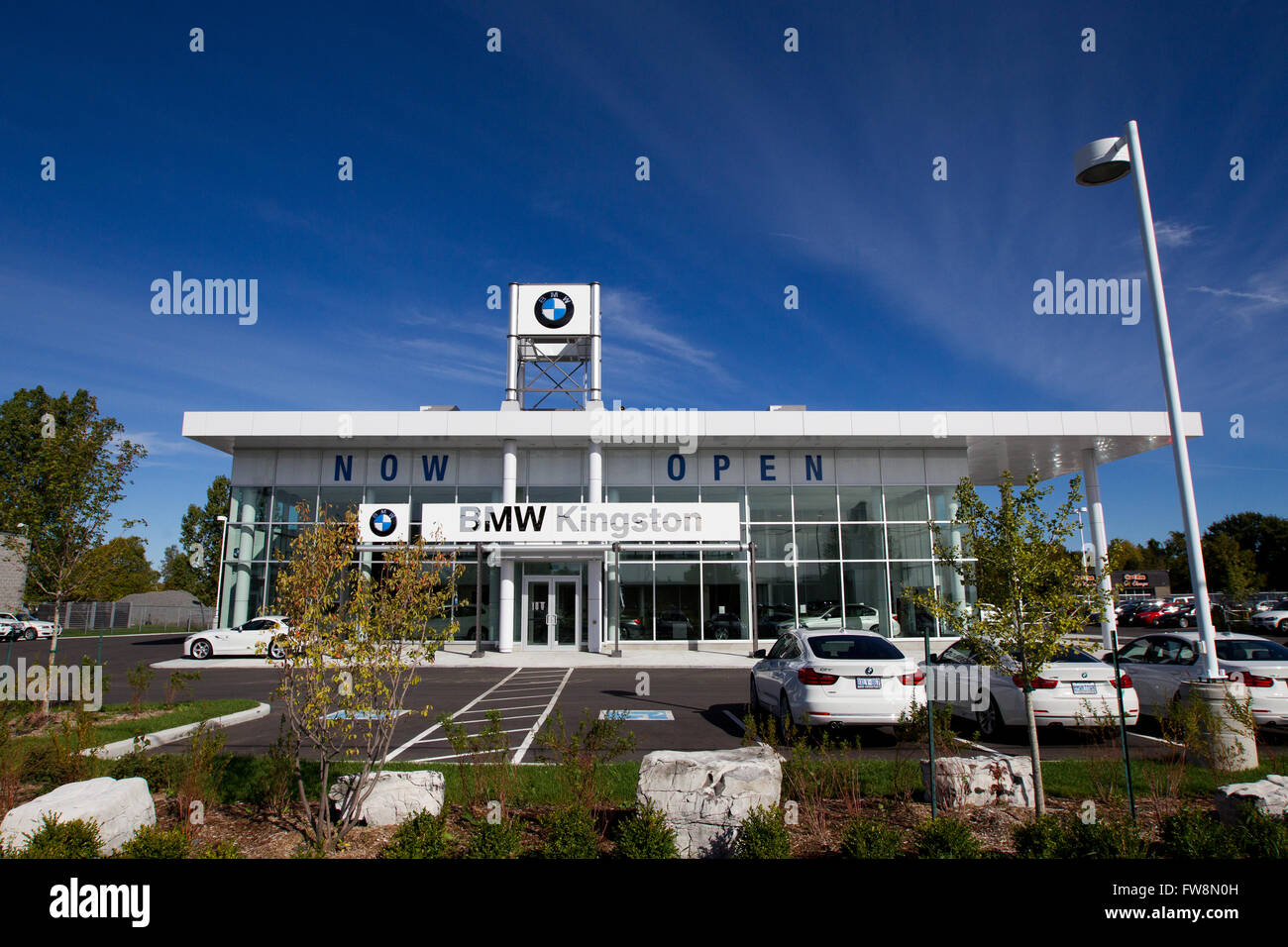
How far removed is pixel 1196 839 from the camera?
16.1 feet

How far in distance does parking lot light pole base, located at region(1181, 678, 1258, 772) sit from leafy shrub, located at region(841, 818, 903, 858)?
17.1 feet

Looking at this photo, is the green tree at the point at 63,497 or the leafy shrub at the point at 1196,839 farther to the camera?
the green tree at the point at 63,497

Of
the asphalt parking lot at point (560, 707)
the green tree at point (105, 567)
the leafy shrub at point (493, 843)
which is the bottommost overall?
the asphalt parking lot at point (560, 707)

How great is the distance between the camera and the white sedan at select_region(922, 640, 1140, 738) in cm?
922

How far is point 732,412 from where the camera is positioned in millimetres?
24875

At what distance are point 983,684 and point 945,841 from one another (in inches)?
236

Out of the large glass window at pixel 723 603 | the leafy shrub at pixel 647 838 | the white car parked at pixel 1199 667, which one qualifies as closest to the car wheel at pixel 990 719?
the white car parked at pixel 1199 667

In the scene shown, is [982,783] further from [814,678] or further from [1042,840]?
[814,678]

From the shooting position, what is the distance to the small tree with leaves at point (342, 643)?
512 centimetres

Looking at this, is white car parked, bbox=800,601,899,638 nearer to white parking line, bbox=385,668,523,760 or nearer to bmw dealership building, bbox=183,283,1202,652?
bmw dealership building, bbox=183,283,1202,652

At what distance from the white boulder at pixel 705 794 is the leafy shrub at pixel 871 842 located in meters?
0.61

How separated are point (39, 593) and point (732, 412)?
62.4 feet

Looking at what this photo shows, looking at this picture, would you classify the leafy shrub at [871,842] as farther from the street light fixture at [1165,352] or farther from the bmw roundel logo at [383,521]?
the bmw roundel logo at [383,521]
